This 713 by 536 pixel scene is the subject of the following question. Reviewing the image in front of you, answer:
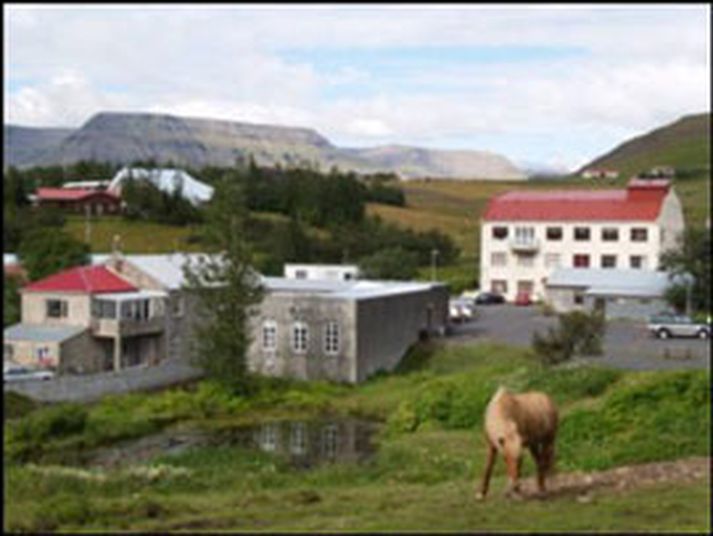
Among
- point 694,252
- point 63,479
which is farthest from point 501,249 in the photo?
point 63,479

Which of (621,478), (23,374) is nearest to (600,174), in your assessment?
(23,374)

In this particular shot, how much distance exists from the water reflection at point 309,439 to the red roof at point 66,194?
143 feet

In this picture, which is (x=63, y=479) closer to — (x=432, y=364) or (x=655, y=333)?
(x=432, y=364)

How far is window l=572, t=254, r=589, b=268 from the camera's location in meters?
48.2

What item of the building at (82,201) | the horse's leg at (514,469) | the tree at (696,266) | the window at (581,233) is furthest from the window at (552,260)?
the horse's leg at (514,469)

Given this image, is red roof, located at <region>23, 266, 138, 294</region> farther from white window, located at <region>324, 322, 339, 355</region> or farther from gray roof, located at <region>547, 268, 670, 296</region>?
gray roof, located at <region>547, 268, 670, 296</region>

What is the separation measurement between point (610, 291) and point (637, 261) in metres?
5.58

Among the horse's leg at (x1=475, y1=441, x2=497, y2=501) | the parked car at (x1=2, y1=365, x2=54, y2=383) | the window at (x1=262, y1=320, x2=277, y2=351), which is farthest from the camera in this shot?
the window at (x1=262, y1=320, x2=277, y2=351)

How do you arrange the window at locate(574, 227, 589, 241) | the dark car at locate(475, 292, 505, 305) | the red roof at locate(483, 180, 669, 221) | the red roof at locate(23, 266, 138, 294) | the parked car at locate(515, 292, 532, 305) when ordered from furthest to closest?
the window at locate(574, 227, 589, 241), the parked car at locate(515, 292, 532, 305), the red roof at locate(483, 180, 669, 221), the dark car at locate(475, 292, 505, 305), the red roof at locate(23, 266, 138, 294)

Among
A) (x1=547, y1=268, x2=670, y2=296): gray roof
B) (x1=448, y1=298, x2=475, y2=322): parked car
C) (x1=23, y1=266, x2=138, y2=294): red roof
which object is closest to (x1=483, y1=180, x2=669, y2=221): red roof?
(x1=547, y1=268, x2=670, y2=296): gray roof

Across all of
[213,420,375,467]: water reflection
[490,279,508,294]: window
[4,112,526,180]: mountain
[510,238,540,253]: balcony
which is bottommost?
[213,420,375,467]: water reflection

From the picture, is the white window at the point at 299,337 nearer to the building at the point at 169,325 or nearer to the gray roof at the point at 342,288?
the building at the point at 169,325

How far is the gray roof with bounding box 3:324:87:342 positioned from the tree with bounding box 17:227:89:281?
6.96m

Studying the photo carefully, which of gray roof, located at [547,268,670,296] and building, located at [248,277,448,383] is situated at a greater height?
gray roof, located at [547,268,670,296]
